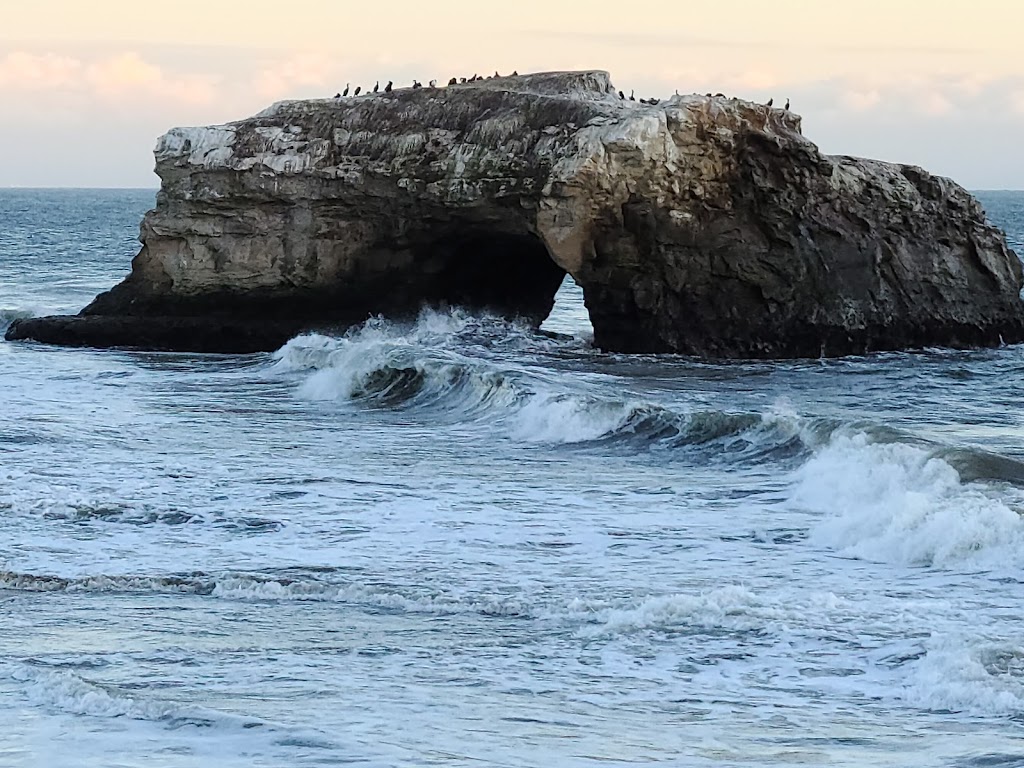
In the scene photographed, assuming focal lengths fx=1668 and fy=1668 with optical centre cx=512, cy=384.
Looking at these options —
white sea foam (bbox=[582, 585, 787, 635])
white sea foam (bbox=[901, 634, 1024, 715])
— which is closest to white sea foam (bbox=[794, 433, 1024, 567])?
white sea foam (bbox=[582, 585, 787, 635])

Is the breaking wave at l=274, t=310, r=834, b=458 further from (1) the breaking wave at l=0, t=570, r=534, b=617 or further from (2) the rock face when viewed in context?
(1) the breaking wave at l=0, t=570, r=534, b=617

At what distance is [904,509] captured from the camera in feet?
40.0

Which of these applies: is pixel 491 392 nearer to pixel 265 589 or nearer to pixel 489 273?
pixel 489 273

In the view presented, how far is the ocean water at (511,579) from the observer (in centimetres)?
765

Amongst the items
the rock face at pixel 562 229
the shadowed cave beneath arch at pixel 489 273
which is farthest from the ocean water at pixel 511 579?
the shadowed cave beneath arch at pixel 489 273

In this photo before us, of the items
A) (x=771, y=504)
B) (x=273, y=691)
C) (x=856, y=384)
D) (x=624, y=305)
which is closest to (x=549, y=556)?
(x=771, y=504)

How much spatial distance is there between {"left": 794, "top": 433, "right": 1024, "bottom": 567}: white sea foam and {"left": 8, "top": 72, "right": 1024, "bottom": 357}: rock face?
10174mm

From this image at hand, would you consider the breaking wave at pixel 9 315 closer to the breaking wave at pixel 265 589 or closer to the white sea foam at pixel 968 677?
the breaking wave at pixel 265 589

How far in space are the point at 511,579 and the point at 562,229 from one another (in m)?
14.2

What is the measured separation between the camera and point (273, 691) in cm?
822

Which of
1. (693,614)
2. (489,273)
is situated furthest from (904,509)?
(489,273)

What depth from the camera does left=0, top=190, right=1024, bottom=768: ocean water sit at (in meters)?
7.65

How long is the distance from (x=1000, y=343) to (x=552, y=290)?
327 inches

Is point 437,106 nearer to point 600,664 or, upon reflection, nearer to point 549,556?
point 549,556
